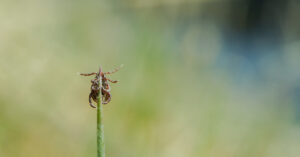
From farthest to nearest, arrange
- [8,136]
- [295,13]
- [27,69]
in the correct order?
[295,13], [27,69], [8,136]

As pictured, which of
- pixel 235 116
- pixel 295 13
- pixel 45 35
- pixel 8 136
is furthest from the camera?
pixel 295 13

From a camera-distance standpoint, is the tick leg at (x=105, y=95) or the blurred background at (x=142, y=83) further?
the blurred background at (x=142, y=83)

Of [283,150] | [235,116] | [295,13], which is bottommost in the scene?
[283,150]

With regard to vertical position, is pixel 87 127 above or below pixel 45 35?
below

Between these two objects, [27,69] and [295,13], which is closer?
[27,69]

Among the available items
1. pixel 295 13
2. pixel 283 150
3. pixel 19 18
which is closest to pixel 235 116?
pixel 283 150

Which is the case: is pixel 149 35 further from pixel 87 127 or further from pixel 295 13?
pixel 295 13

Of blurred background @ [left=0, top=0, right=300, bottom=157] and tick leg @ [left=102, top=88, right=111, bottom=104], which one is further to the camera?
blurred background @ [left=0, top=0, right=300, bottom=157]

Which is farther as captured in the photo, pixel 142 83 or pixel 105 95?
pixel 142 83
